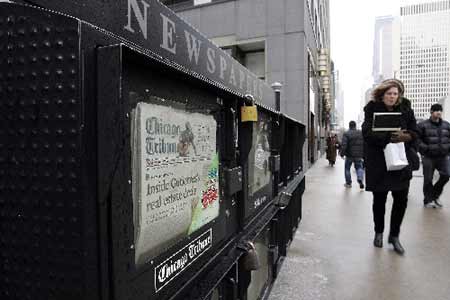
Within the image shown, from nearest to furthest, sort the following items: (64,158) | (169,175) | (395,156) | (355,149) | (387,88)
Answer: (64,158)
(169,175)
(395,156)
(387,88)
(355,149)

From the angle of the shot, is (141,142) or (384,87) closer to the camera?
(141,142)

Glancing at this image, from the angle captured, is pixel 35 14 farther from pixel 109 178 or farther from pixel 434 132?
pixel 434 132

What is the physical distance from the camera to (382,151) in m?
3.59

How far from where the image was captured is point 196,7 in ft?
44.7

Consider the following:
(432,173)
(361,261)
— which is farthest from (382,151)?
(432,173)

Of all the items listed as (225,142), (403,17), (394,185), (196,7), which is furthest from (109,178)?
(403,17)

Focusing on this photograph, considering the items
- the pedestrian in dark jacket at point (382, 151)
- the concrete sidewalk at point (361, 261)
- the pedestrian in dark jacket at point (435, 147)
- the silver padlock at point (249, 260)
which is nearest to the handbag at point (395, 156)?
the pedestrian in dark jacket at point (382, 151)

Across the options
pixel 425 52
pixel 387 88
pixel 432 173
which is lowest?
pixel 432 173

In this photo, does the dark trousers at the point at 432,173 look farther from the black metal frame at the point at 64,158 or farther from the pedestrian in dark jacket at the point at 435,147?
the black metal frame at the point at 64,158

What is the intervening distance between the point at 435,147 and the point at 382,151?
9.93 ft

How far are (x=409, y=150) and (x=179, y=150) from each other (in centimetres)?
331

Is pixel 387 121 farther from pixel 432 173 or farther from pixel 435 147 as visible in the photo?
pixel 432 173

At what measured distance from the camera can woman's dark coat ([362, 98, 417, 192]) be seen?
3.50m

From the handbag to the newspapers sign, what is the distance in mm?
2589
